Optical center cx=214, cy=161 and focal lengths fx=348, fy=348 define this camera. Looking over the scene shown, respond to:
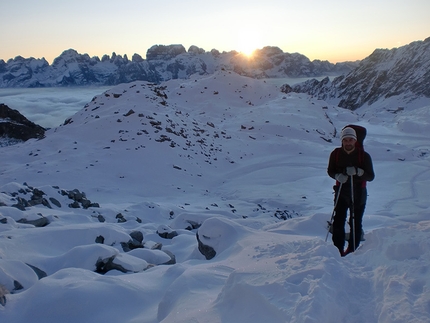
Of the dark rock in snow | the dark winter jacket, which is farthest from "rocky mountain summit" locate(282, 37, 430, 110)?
the dark rock in snow

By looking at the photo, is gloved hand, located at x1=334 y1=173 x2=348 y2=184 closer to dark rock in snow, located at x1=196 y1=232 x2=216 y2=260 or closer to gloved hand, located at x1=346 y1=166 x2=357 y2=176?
gloved hand, located at x1=346 y1=166 x2=357 y2=176

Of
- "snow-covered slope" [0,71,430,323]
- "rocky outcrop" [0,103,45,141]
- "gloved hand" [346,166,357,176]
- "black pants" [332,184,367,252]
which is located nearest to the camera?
Result: "snow-covered slope" [0,71,430,323]

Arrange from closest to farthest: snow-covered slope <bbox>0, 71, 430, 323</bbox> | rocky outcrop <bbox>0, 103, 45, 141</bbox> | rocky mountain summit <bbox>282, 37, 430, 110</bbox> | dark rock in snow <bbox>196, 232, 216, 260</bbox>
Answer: snow-covered slope <bbox>0, 71, 430, 323</bbox> → dark rock in snow <bbox>196, 232, 216, 260</bbox> → rocky outcrop <bbox>0, 103, 45, 141</bbox> → rocky mountain summit <bbox>282, 37, 430, 110</bbox>

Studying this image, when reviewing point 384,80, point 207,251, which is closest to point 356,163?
point 207,251

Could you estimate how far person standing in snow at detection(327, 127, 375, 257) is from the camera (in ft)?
17.1

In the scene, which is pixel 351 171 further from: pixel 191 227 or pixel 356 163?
pixel 191 227

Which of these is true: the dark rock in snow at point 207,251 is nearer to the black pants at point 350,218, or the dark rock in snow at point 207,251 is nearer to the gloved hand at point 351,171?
the black pants at point 350,218

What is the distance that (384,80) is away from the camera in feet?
410

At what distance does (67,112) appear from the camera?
3730 inches

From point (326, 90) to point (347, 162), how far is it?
495ft

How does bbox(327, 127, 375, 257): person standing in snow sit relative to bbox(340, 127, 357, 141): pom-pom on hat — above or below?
below

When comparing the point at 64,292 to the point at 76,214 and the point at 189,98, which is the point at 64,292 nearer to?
the point at 76,214

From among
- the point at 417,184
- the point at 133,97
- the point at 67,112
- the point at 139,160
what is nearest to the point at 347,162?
the point at 417,184

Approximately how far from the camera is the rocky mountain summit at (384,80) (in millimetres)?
111312
